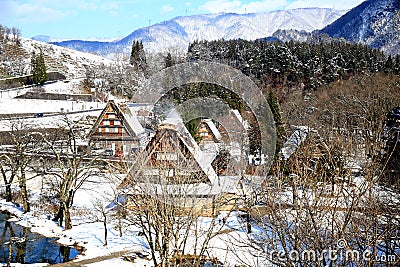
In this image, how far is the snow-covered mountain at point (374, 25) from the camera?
295 ft

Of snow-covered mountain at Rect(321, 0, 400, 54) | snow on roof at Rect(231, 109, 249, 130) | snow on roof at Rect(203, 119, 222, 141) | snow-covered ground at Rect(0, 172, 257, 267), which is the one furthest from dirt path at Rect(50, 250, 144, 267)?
snow-covered mountain at Rect(321, 0, 400, 54)

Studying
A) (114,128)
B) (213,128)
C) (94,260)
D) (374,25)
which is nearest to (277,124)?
(213,128)

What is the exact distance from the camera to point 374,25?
10231 cm

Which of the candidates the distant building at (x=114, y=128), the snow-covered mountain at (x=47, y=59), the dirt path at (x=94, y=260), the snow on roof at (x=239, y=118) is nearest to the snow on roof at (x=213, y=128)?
the snow on roof at (x=239, y=118)

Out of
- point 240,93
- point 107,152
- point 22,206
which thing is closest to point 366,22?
point 240,93

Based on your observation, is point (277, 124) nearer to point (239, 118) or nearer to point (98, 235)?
point (239, 118)

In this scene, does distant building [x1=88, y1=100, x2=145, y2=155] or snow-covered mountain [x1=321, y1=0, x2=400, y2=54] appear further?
snow-covered mountain [x1=321, y1=0, x2=400, y2=54]

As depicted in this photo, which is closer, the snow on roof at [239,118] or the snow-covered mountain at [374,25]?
the snow on roof at [239,118]

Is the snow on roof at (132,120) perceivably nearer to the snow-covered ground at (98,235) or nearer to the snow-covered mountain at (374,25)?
the snow-covered ground at (98,235)

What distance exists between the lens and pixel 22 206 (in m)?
14.6

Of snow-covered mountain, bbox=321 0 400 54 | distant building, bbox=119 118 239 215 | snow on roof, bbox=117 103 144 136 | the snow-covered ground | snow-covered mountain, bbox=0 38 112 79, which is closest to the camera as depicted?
distant building, bbox=119 118 239 215

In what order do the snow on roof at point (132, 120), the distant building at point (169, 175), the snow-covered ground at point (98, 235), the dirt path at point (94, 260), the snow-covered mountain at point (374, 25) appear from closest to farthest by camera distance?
the distant building at point (169, 175) → the dirt path at point (94, 260) → the snow-covered ground at point (98, 235) → the snow on roof at point (132, 120) → the snow-covered mountain at point (374, 25)

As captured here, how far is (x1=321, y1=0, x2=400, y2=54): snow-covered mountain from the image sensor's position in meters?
90.1

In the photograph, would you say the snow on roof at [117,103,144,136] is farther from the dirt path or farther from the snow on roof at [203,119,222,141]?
the dirt path
